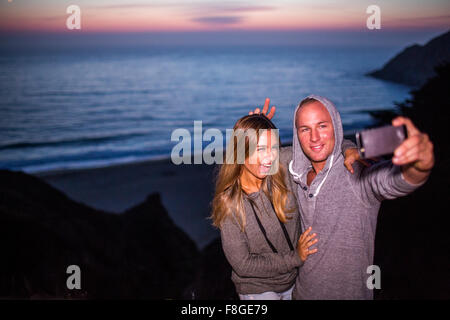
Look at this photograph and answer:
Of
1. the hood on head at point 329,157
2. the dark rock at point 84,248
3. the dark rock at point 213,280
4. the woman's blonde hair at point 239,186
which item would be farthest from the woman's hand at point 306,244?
the dark rock at point 84,248

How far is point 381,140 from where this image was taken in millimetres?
2135

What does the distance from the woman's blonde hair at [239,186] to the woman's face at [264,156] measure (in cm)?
4

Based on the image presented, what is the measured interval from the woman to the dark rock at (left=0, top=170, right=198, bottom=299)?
9.45ft

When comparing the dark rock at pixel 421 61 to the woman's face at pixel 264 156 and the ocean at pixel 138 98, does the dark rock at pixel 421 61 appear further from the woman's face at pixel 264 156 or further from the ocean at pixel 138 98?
the woman's face at pixel 264 156

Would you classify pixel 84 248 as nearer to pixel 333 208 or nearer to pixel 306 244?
pixel 306 244

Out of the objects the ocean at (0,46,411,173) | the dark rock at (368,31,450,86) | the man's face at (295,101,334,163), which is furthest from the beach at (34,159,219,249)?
the dark rock at (368,31,450,86)

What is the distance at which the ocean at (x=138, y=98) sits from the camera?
21094 mm

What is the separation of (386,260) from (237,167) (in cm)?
259

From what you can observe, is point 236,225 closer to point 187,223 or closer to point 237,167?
point 237,167

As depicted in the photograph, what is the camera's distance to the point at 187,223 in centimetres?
1080

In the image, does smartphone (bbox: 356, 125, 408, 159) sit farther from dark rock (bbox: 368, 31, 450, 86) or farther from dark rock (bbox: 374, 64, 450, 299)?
dark rock (bbox: 368, 31, 450, 86)

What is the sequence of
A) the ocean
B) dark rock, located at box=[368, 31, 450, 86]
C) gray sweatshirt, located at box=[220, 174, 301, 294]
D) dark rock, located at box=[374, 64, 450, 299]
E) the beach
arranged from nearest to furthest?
gray sweatshirt, located at box=[220, 174, 301, 294]
dark rock, located at box=[374, 64, 450, 299]
the beach
dark rock, located at box=[368, 31, 450, 86]
the ocean

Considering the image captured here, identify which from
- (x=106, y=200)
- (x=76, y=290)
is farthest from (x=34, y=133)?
(x=76, y=290)

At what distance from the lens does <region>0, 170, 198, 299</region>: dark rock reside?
202 inches
